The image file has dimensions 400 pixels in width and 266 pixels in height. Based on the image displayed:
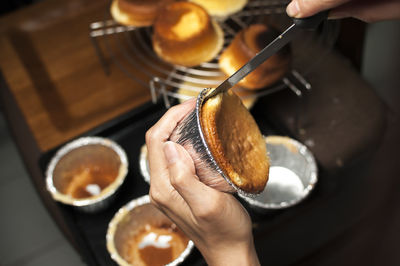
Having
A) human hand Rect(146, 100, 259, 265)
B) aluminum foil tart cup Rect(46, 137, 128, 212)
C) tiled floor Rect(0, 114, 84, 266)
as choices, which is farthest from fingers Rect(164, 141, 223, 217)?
tiled floor Rect(0, 114, 84, 266)

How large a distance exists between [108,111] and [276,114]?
0.42 m

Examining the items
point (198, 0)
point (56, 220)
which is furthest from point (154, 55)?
point (56, 220)

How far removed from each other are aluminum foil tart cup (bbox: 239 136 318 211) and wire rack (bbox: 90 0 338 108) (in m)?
0.20

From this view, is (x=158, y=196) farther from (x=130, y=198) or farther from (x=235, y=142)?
(x=130, y=198)

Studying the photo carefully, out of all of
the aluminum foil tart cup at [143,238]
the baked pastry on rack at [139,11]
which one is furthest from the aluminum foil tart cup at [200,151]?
the baked pastry on rack at [139,11]

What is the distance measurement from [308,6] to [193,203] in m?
0.30

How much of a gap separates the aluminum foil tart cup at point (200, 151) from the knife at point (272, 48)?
3cm

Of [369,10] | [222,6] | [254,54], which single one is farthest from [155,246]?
[222,6]

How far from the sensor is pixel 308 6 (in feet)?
1.86

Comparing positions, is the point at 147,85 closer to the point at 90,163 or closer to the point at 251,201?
the point at 90,163

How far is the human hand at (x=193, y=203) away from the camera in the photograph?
1.79 feet

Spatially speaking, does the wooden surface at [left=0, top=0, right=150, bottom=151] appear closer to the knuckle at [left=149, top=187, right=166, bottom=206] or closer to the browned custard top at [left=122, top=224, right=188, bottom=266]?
the browned custard top at [left=122, top=224, right=188, bottom=266]

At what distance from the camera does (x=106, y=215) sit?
0.90 m

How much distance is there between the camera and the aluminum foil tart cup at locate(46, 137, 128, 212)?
89 centimetres
